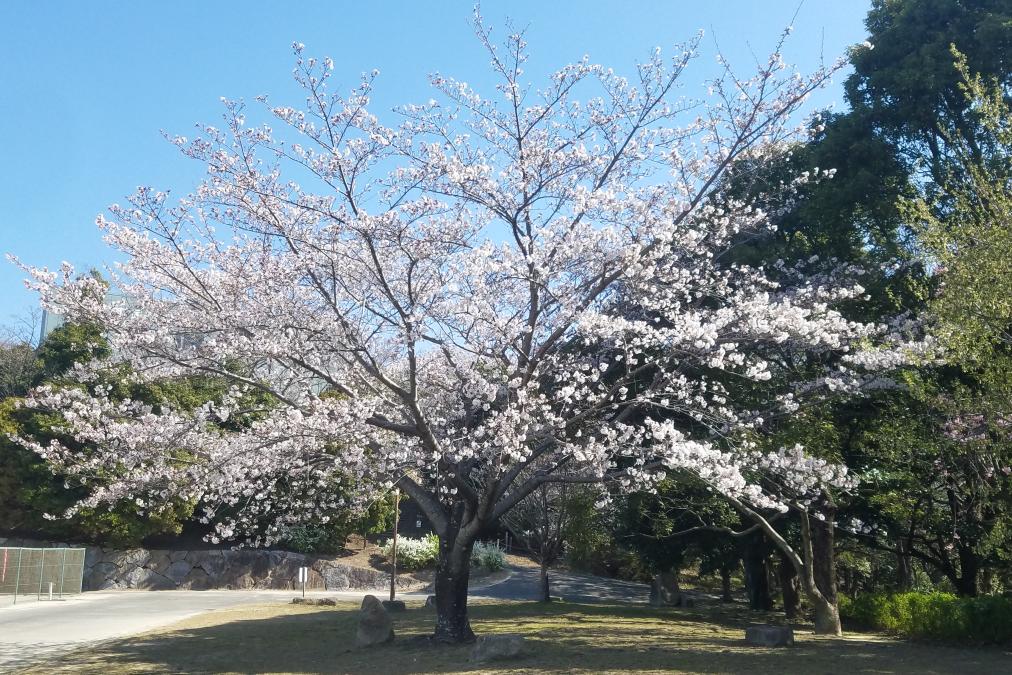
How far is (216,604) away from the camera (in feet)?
71.1

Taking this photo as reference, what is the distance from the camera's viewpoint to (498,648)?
32.9ft

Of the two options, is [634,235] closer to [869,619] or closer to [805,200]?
[805,200]

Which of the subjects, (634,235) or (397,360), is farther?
(397,360)

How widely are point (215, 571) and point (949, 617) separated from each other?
981 inches

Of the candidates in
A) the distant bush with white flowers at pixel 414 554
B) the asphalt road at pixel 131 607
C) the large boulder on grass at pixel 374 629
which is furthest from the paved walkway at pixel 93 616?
the large boulder on grass at pixel 374 629

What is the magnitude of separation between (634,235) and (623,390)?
200 centimetres

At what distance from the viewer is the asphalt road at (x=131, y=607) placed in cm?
1321

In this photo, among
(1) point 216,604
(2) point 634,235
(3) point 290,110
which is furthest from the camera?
(1) point 216,604

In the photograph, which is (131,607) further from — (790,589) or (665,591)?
(790,589)

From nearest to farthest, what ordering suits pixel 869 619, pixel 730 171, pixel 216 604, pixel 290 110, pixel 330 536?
pixel 290 110
pixel 730 171
pixel 869 619
pixel 216 604
pixel 330 536

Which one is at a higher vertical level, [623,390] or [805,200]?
[805,200]

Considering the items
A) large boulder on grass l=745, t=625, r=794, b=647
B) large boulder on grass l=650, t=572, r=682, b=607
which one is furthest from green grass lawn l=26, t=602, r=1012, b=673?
large boulder on grass l=650, t=572, r=682, b=607

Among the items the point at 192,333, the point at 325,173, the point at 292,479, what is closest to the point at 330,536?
the point at 292,479

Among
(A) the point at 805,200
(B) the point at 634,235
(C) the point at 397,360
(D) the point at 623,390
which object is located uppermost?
(A) the point at 805,200
